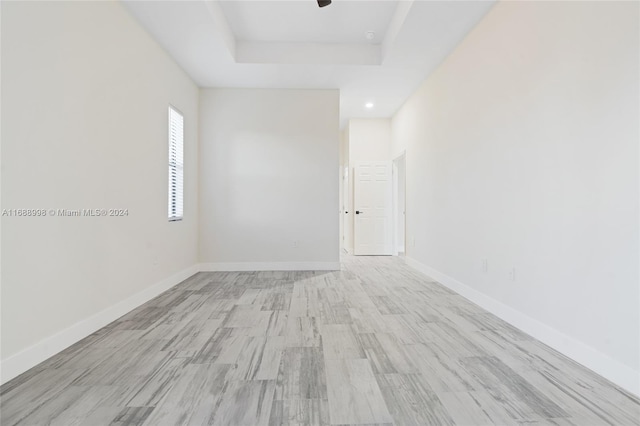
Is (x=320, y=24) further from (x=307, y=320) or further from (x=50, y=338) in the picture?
(x=50, y=338)

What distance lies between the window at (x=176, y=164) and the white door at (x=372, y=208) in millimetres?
3509

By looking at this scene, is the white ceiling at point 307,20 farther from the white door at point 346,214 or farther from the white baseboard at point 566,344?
the white door at point 346,214

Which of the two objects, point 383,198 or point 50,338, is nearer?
point 50,338

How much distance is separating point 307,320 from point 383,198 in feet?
14.5

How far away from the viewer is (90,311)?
249 cm

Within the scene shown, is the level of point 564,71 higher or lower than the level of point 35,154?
higher

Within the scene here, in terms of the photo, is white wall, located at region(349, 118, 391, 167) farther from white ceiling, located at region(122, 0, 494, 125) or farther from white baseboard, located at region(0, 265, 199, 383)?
white baseboard, located at region(0, 265, 199, 383)

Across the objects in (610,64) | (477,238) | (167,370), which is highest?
(610,64)

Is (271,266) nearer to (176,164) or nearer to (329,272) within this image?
(329,272)

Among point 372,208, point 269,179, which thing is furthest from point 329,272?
point 372,208

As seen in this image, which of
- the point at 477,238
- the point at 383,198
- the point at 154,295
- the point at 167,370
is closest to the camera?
the point at 167,370

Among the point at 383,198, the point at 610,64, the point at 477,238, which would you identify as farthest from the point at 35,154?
the point at 383,198

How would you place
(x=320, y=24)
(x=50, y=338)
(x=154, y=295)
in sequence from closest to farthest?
(x=50, y=338), (x=154, y=295), (x=320, y=24)

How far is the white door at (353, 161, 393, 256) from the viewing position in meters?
6.75
